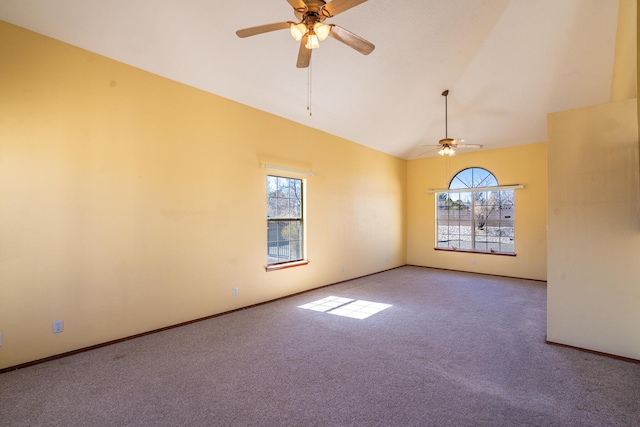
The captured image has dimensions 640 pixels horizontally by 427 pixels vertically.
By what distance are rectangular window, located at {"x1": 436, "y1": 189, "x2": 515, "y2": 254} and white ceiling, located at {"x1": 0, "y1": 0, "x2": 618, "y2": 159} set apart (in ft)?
4.88

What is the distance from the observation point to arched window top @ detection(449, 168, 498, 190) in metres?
7.04

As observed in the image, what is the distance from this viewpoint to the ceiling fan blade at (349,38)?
2516 mm

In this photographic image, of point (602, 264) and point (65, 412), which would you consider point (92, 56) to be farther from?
point (602, 264)

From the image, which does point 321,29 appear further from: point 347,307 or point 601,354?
point 601,354

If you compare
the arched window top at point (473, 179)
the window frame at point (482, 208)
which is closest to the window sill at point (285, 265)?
the window frame at point (482, 208)

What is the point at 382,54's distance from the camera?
423 centimetres

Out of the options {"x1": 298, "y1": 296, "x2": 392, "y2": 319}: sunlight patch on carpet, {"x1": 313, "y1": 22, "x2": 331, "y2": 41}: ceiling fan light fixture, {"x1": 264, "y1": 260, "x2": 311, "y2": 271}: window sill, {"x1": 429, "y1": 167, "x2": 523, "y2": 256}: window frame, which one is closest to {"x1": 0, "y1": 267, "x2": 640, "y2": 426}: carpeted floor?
{"x1": 298, "y1": 296, "x2": 392, "y2": 319}: sunlight patch on carpet

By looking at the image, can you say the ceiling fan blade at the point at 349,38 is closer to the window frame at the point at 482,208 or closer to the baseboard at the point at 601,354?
the baseboard at the point at 601,354

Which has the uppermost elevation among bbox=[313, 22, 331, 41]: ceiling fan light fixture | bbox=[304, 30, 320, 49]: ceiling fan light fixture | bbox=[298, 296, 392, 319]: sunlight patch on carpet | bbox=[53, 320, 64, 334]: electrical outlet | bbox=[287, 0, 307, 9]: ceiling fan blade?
bbox=[287, 0, 307, 9]: ceiling fan blade

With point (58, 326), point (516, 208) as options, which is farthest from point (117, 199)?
point (516, 208)

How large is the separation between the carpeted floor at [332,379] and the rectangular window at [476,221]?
3.40 m

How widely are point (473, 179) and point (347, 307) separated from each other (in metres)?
4.84

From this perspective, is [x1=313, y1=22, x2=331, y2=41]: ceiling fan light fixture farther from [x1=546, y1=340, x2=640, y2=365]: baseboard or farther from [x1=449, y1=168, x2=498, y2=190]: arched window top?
[x1=449, y1=168, x2=498, y2=190]: arched window top

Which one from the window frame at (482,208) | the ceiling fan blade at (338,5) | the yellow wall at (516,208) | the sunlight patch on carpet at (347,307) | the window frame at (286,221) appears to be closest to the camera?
the ceiling fan blade at (338,5)
